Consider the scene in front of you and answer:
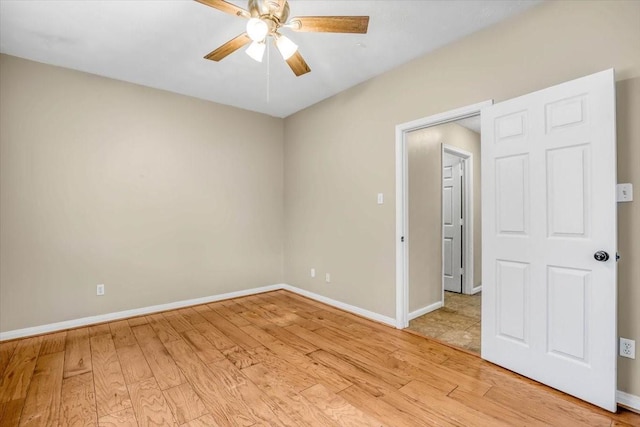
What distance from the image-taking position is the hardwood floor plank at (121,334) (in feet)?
9.15

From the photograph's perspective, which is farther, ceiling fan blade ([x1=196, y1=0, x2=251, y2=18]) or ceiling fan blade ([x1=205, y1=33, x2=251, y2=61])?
ceiling fan blade ([x1=205, y1=33, x2=251, y2=61])

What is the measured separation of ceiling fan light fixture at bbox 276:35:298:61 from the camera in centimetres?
198

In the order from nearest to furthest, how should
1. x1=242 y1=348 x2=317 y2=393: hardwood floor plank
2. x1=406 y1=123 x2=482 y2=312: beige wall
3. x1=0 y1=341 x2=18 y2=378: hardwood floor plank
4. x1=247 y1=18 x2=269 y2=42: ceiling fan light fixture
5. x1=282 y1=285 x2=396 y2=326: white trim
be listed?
x1=247 y1=18 x2=269 y2=42: ceiling fan light fixture → x1=242 y1=348 x2=317 y2=393: hardwood floor plank → x1=0 y1=341 x2=18 y2=378: hardwood floor plank → x1=282 y1=285 x2=396 y2=326: white trim → x1=406 y1=123 x2=482 y2=312: beige wall

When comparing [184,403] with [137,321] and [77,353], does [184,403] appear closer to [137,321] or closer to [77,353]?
[77,353]

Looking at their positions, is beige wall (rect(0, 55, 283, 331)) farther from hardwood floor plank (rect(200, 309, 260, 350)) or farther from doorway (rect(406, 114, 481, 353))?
doorway (rect(406, 114, 481, 353))

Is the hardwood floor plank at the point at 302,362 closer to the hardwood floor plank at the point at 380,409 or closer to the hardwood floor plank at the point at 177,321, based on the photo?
the hardwood floor plank at the point at 380,409

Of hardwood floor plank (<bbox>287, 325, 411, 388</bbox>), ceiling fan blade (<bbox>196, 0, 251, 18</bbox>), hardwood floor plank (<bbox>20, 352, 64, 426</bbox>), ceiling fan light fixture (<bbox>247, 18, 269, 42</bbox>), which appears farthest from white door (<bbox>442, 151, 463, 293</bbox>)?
hardwood floor plank (<bbox>20, 352, 64, 426</bbox>)

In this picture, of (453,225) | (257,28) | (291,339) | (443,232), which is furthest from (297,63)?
(453,225)

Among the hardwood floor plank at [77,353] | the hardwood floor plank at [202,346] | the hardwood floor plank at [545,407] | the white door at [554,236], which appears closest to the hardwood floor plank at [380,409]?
the hardwood floor plank at [545,407]

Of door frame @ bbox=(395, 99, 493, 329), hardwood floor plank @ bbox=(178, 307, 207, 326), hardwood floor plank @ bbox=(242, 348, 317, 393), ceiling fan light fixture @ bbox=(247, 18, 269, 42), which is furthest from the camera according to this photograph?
hardwood floor plank @ bbox=(178, 307, 207, 326)

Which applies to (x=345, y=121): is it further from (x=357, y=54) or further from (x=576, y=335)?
(x=576, y=335)

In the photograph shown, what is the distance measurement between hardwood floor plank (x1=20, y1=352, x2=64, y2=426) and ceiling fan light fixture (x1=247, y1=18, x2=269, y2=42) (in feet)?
8.58

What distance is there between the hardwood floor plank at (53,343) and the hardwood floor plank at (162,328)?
0.75 meters

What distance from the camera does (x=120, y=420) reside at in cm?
173
